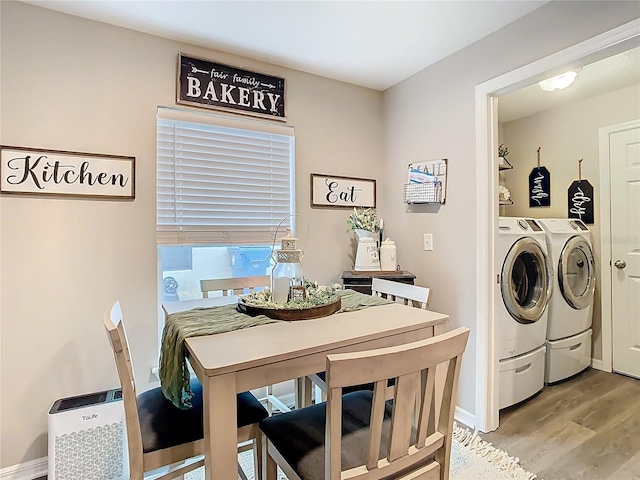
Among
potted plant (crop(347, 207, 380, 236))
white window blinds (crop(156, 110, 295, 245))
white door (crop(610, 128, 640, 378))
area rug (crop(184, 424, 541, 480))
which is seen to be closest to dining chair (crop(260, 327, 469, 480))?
area rug (crop(184, 424, 541, 480))

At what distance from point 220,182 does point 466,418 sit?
222 centimetres

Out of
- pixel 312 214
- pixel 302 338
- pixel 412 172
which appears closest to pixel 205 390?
pixel 302 338

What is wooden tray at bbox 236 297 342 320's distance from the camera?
142cm

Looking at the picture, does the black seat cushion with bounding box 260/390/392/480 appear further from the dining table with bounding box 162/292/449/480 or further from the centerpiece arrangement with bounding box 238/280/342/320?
the centerpiece arrangement with bounding box 238/280/342/320

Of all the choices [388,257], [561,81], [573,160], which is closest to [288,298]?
[388,257]

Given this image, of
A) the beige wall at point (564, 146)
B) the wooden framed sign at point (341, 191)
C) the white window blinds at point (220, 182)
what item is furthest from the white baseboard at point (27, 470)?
the beige wall at point (564, 146)

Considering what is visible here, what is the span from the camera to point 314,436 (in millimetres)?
1129

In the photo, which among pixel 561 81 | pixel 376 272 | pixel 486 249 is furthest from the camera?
pixel 376 272

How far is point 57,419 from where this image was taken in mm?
1586

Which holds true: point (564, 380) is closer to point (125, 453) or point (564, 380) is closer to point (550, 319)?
point (550, 319)

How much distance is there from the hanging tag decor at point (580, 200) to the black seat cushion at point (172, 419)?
3286 mm

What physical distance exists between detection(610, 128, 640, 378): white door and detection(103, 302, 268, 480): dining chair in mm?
3210

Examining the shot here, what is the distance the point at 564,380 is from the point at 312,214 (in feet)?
8.11

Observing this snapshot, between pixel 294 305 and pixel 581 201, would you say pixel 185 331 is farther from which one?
pixel 581 201
